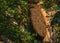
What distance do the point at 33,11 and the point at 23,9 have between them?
436 mm

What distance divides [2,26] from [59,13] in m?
1.83

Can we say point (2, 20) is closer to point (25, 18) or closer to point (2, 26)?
point (2, 26)

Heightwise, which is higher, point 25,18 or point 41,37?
point 25,18

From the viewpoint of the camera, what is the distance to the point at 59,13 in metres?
8.35

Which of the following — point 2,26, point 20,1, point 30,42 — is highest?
point 20,1

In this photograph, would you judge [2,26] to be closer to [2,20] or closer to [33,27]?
[2,20]

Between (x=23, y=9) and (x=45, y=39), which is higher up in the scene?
(x=23, y=9)

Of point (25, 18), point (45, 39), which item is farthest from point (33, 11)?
point (45, 39)

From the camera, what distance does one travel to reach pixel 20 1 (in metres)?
7.88

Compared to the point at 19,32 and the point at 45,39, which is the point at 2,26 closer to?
the point at 19,32

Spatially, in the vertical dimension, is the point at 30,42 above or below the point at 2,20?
below

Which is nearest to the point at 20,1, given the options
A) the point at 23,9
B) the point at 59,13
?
the point at 23,9

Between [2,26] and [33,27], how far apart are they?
965 mm

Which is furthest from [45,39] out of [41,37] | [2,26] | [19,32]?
[2,26]
